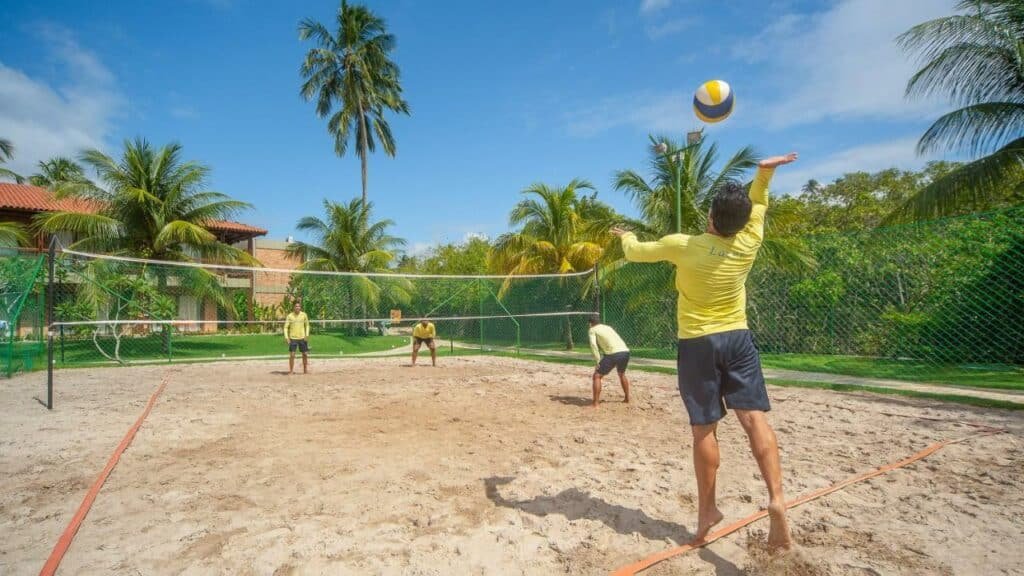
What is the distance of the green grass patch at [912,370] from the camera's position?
24.4ft

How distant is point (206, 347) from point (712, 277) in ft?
51.7

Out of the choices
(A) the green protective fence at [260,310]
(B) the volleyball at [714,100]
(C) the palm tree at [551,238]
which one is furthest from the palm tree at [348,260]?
(B) the volleyball at [714,100]

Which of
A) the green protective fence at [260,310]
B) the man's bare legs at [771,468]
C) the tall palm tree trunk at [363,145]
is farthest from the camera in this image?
the tall palm tree trunk at [363,145]

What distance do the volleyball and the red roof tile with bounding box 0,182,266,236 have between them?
1672cm

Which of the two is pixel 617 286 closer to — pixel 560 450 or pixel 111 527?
pixel 560 450

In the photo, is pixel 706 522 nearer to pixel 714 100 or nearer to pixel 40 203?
pixel 714 100

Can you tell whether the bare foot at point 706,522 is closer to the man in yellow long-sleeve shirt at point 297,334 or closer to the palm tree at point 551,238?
the man in yellow long-sleeve shirt at point 297,334

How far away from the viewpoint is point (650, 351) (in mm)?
12219

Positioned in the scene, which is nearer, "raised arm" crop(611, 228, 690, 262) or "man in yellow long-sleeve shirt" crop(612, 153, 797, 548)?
"man in yellow long-sleeve shirt" crop(612, 153, 797, 548)

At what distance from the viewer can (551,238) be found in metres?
17.0

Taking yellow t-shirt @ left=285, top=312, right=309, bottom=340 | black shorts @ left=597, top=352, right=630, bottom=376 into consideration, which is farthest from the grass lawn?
black shorts @ left=597, top=352, right=630, bottom=376

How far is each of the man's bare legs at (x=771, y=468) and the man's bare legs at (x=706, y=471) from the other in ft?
0.56

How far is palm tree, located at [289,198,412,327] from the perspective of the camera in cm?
1894

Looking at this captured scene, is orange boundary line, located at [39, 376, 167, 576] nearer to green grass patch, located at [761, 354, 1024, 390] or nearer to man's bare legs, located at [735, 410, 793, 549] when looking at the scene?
man's bare legs, located at [735, 410, 793, 549]
